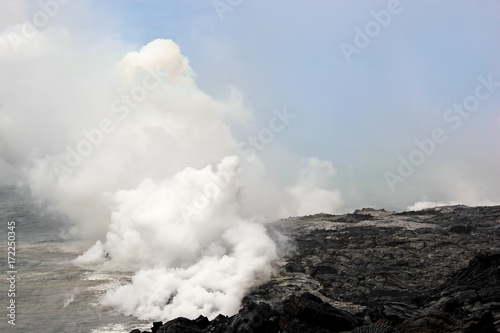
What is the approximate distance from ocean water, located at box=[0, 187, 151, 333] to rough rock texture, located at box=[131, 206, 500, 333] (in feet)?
31.0

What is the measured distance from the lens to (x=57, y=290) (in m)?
34.2

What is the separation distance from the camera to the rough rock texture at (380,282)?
16.8m

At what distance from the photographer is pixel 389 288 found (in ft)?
102

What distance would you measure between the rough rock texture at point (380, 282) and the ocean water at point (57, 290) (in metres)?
9.45

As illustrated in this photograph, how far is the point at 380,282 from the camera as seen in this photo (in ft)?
106

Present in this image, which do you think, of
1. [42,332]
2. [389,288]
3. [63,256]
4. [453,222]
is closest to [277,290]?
[389,288]

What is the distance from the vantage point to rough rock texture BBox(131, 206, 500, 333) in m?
16.8

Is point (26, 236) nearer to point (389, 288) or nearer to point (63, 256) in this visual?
point (63, 256)

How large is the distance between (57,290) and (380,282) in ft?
91.7

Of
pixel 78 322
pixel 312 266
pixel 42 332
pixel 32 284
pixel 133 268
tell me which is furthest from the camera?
pixel 133 268

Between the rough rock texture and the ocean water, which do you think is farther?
the ocean water

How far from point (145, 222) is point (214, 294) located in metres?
18.7

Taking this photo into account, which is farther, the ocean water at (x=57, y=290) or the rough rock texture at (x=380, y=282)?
the ocean water at (x=57, y=290)

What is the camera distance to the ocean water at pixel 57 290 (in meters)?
26.8
